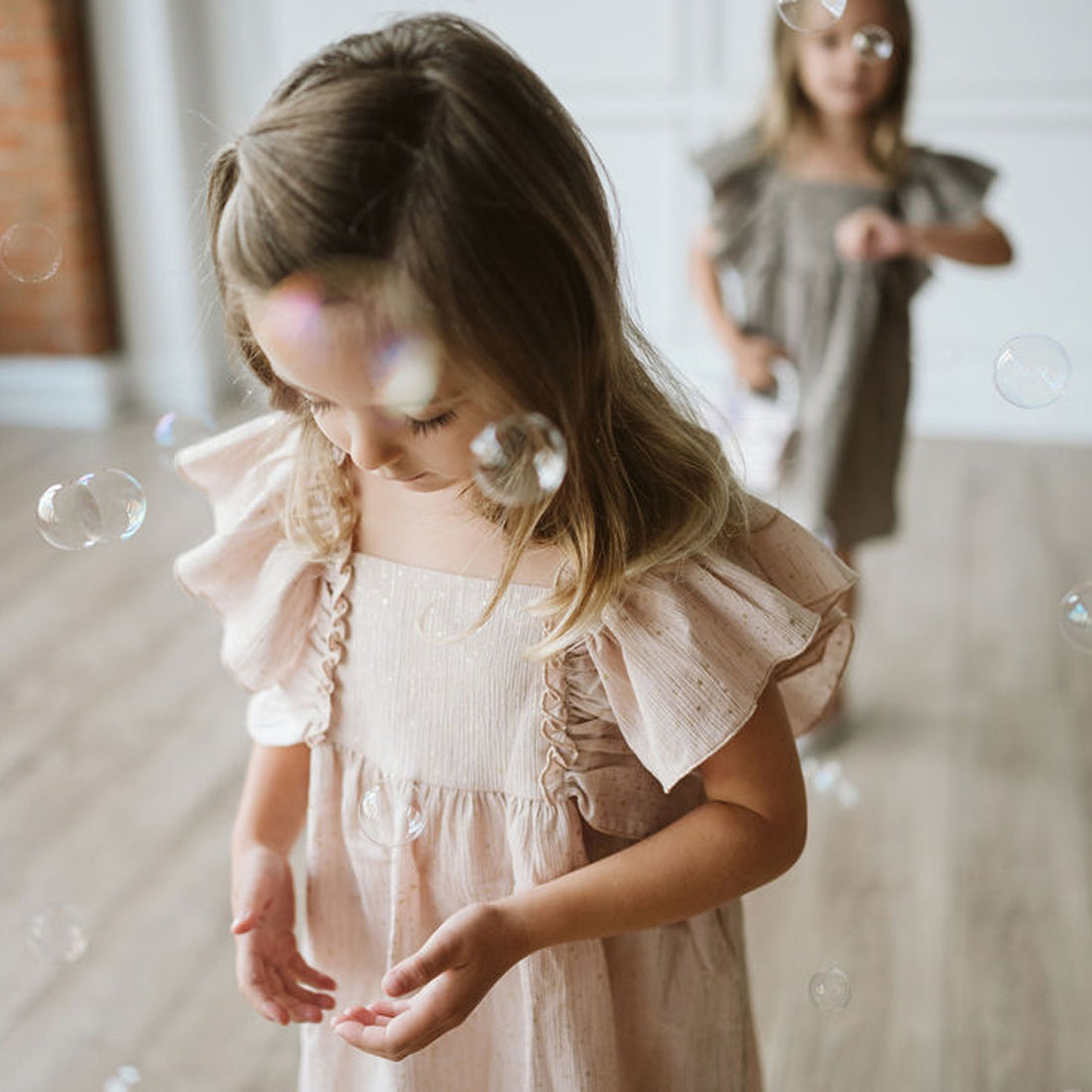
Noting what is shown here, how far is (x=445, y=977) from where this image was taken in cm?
66

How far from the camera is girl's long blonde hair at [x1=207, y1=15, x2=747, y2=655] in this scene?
0.55 metres

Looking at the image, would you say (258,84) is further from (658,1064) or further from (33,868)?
(658,1064)

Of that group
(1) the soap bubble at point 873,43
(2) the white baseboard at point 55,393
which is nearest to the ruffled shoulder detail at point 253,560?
(1) the soap bubble at point 873,43

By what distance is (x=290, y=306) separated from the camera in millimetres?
579

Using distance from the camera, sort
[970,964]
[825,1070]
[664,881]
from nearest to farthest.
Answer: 1. [664,881]
2. [825,1070]
3. [970,964]

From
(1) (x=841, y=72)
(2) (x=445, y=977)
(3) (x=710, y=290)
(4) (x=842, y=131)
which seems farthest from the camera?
(3) (x=710, y=290)

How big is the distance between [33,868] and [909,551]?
1.73 m

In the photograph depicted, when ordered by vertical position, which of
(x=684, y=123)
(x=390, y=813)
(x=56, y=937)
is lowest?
(x=56, y=937)

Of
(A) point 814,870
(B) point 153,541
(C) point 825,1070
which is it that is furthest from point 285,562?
(B) point 153,541

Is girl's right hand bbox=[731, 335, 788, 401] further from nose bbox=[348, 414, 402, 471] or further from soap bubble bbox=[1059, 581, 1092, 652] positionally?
nose bbox=[348, 414, 402, 471]

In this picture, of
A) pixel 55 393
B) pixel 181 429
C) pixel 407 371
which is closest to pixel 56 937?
pixel 181 429

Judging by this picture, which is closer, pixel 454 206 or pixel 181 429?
pixel 454 206

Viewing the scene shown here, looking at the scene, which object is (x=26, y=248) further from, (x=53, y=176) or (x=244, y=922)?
(x=53, y=176)

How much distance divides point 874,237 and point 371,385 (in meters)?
1.28
